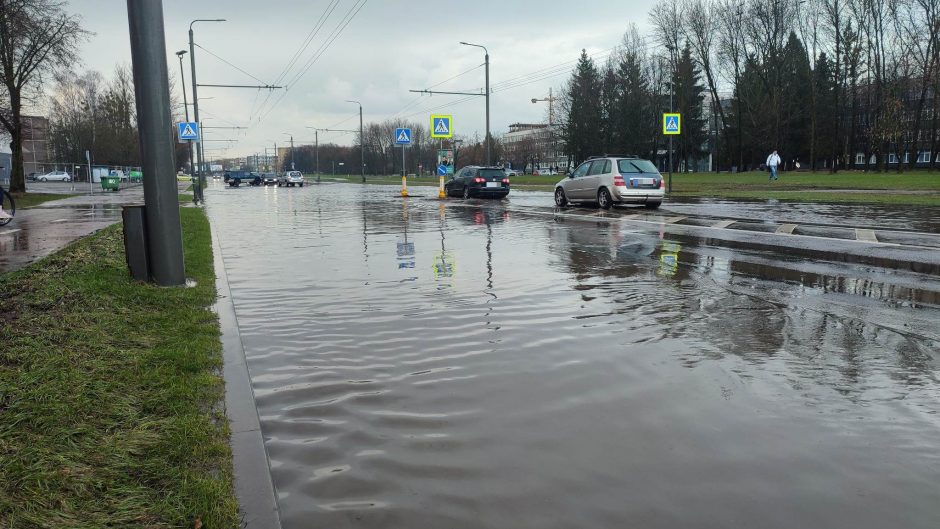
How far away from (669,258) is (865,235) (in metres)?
4.84

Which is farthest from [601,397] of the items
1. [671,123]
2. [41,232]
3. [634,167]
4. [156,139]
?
[671,123]

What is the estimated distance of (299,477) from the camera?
3.38m

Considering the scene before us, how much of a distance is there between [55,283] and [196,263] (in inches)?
99.9

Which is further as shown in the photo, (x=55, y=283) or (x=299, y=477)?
(x=55, y=283)

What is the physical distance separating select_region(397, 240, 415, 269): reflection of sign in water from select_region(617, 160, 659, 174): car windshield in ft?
33.8

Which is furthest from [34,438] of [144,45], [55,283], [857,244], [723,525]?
[857,244]

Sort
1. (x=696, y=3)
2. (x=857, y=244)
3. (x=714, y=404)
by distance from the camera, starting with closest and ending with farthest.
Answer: (x=714, y=404), (x=857, y=244), (x=696, y=3)

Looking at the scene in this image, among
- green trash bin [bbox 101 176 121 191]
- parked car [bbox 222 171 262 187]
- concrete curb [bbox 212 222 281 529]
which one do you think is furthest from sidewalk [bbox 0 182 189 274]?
parked car [bbox 222 171 262 187]

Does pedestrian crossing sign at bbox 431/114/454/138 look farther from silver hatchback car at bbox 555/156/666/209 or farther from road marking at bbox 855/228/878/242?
road marking at bbox 855/228/878/242

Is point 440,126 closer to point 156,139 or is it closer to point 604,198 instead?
point 604,198

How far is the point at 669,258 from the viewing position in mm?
10695

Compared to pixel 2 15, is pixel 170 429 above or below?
below

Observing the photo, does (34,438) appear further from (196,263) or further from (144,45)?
(196,263)

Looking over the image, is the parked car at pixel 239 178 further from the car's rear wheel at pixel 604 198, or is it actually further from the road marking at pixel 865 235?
the road marking at pixel 865 235
